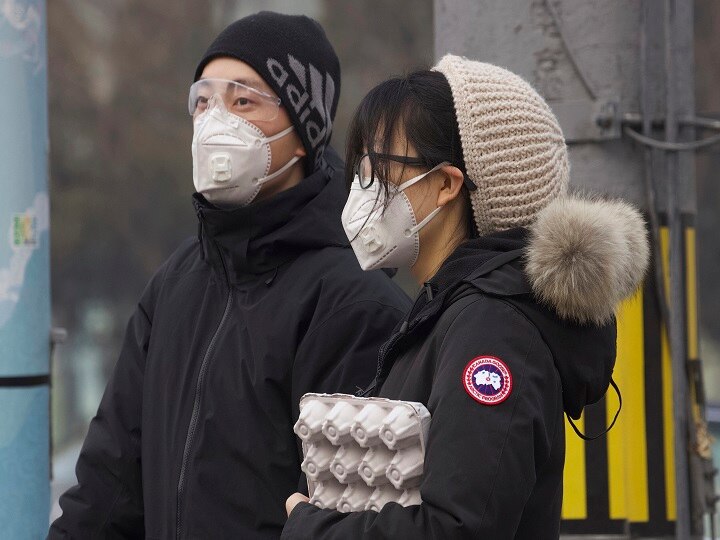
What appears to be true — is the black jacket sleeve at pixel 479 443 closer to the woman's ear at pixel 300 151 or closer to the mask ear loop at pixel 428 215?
the mask ear loop at pixel 428 215

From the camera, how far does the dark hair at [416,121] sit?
2092 millimetres

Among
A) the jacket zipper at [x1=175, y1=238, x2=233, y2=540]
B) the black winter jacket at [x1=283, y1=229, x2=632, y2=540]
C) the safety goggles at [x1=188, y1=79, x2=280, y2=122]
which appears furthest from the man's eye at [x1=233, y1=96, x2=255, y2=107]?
the black winter jacket at [x1=283, y1=229, x2=632, y2=540]

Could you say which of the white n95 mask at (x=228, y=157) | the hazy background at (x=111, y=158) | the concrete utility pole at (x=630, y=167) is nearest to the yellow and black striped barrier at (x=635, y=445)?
the concrete utility pole at (x=630, y=167)

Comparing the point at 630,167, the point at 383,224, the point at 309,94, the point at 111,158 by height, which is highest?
the point at 111,158

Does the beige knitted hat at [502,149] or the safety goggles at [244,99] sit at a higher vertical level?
the safety goggles at [244,99]

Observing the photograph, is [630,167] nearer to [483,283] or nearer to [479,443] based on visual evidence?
[483,283]

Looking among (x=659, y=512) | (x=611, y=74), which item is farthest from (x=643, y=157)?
(x=659, y=512)

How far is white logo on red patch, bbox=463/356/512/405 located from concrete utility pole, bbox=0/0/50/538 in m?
2.06

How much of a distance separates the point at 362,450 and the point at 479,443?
219 millimetres

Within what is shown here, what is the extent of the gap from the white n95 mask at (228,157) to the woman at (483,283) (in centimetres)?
59

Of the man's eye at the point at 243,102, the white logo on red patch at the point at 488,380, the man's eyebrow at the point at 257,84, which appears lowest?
the white logo on red patch at the point at 488,380

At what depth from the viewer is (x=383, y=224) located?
2180 millimetres

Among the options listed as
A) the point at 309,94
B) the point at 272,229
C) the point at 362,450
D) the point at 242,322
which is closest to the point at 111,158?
the point at 309,94

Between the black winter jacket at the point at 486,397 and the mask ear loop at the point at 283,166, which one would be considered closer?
the black winter jacket at the point at 486,397
